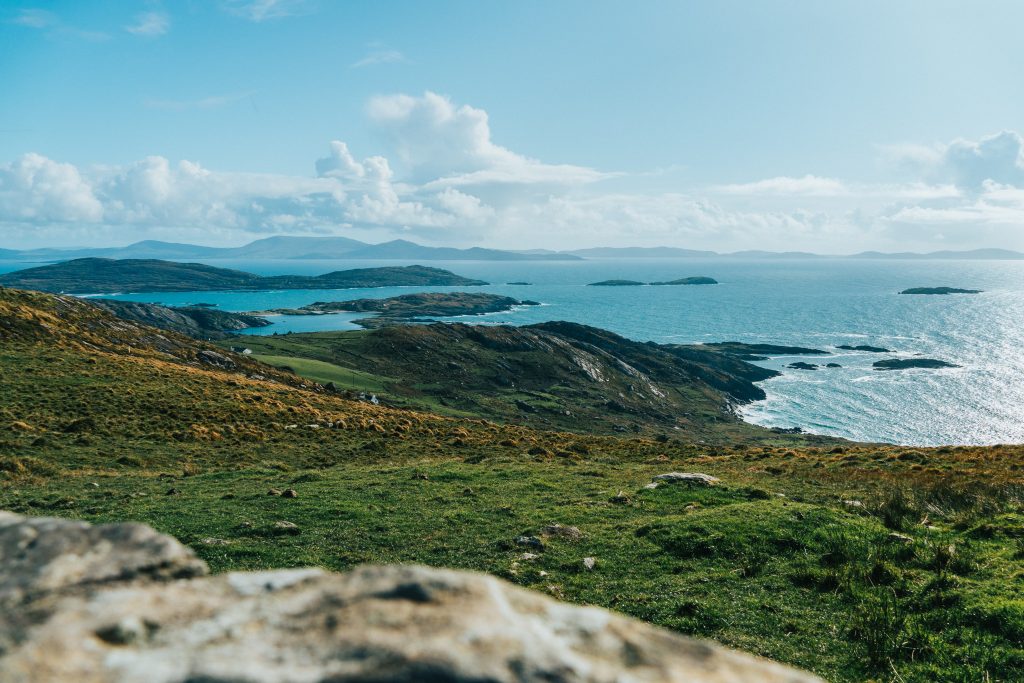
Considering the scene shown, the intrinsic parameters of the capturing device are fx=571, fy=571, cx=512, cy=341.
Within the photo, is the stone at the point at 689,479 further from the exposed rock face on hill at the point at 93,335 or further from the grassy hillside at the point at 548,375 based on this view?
the grassy hillside at the point at 548,375

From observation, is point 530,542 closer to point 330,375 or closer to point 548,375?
point 330,375

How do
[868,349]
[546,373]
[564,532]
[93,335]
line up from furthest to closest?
[868,349] < [546,373] < [93,335] < [564,532]

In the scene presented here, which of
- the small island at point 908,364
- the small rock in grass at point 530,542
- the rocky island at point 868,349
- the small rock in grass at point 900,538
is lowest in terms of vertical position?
the small island at point 908,364

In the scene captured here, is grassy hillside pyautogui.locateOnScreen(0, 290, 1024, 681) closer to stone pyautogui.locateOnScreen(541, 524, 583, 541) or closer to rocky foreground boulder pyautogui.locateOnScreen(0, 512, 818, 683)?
stone pyautogui.locateOnScreen(541, 524, 583, 541)

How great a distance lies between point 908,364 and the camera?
551 ft

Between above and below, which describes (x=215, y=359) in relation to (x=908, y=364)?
above

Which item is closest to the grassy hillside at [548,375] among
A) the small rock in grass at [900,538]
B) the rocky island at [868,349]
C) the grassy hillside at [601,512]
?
the grassy hillside at [601,512]

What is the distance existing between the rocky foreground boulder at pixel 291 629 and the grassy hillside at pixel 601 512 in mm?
10365

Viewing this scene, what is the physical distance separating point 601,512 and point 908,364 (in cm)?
18459

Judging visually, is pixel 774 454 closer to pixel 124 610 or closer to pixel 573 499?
pixel 573 499

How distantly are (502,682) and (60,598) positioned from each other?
8.65 feet

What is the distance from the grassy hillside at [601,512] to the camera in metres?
12.6

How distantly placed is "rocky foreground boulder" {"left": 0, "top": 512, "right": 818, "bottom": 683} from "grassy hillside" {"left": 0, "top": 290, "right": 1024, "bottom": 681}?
10365 millimetres

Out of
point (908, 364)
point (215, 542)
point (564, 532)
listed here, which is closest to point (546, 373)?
point (908, 364)
